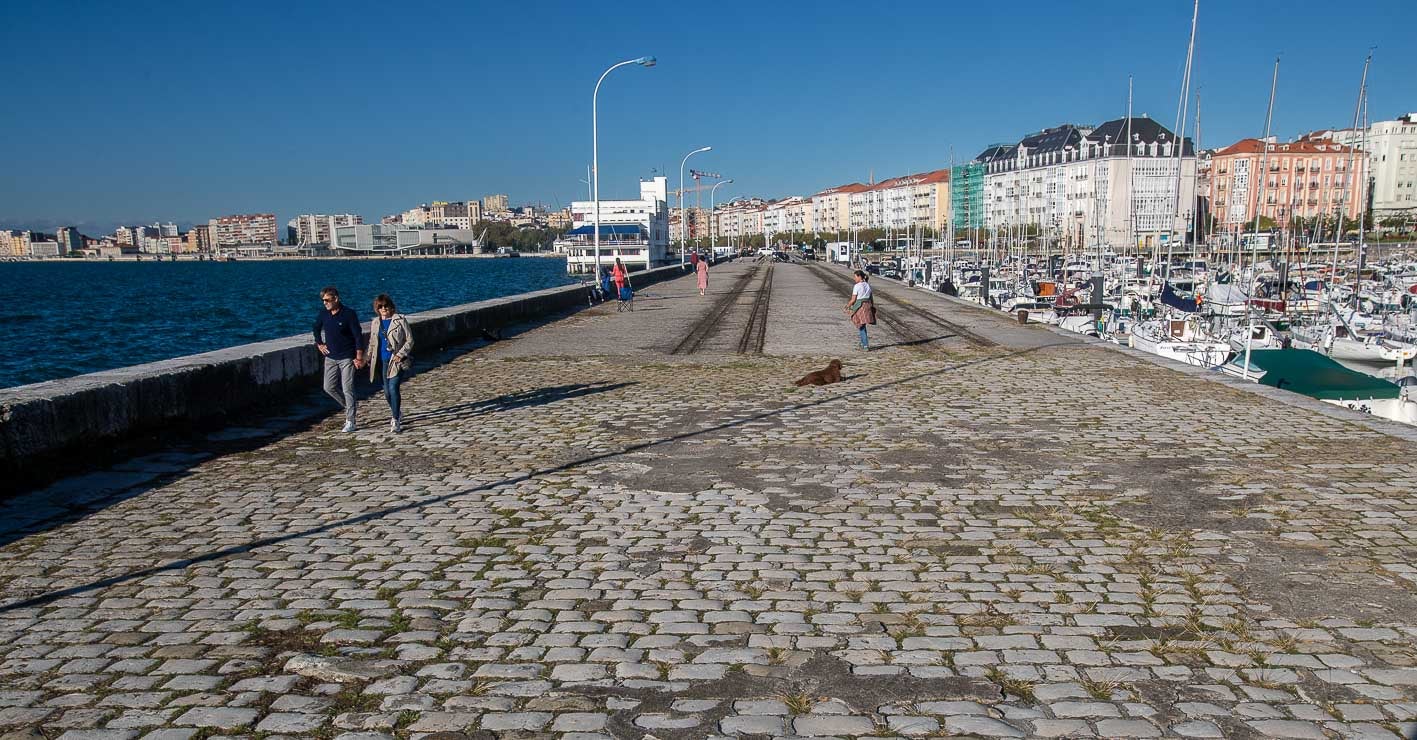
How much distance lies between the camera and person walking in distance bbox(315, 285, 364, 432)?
1010cm

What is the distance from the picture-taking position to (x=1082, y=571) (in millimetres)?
5695

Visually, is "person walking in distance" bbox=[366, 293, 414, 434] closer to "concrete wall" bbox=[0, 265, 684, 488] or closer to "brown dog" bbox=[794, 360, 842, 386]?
"concrete wall" bbox=[0, 265, 684, 488]

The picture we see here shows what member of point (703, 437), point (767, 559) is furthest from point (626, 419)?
point (767, 559)

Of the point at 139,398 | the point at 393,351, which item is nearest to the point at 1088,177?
the point at 393,351

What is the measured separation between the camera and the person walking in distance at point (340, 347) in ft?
33.1

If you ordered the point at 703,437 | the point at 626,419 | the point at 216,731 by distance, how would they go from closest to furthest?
the point at 216,731, the point at 703,437, the point at 626,419

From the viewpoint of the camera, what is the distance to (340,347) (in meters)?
10.2

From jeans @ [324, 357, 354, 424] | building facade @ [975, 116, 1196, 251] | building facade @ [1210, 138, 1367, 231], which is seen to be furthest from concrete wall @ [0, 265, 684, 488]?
building facade @ [1210, 138, 1367, 231]

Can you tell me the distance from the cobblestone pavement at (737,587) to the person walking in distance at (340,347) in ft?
2.11

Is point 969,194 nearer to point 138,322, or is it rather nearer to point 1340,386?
point 138,322

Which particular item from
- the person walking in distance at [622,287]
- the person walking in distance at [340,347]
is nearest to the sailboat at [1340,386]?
the person walking in distance at [340,347]

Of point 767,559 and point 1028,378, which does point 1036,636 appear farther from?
point 1028,378

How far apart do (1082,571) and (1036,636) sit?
3.62 feet

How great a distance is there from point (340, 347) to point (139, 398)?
185cm
